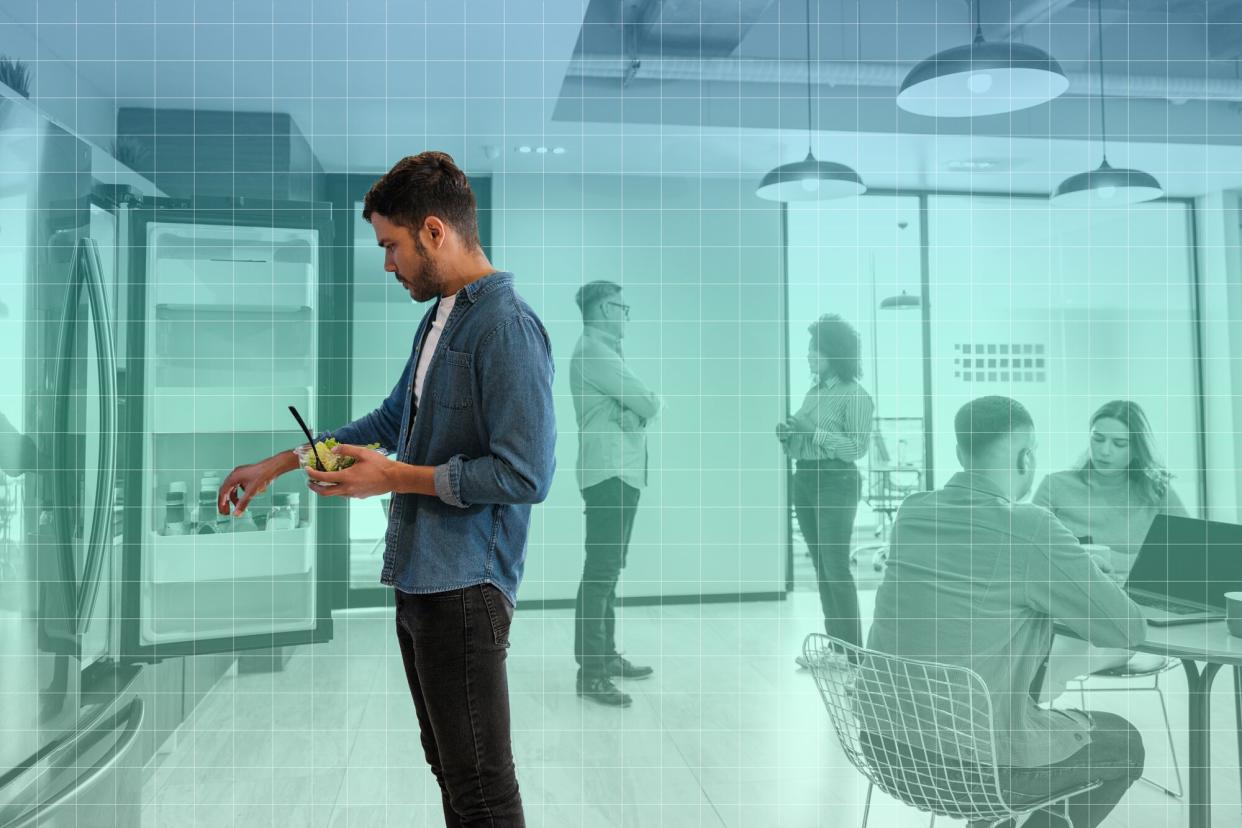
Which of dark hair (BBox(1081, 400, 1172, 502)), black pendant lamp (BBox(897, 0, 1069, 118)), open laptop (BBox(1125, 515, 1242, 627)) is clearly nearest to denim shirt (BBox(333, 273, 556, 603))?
black pendant lamp (BBox(897, 0, 1069, 118))

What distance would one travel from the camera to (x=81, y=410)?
93.8 inches

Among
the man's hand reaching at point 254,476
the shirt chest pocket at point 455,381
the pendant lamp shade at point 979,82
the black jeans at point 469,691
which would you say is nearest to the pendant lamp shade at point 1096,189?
the pendant lamp shade at point 979,82

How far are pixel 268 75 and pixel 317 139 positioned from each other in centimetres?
21

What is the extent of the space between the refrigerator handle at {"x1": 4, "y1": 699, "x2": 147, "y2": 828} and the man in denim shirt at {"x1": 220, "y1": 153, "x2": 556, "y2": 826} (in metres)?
1.27

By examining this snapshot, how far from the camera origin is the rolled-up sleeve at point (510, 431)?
1.39 metres

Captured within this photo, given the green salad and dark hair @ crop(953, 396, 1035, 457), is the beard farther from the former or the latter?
dark hair @ crop(953, 396, 1035, 457)

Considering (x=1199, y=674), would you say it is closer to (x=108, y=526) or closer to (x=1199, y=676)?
(x=1199, y=676)

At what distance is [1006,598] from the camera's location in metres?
2.42

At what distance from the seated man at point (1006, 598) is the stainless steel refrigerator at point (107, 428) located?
1700 mm

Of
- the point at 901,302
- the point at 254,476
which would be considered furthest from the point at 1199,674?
the point at 254,476

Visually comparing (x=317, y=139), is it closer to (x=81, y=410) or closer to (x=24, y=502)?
(x=81, y=410)

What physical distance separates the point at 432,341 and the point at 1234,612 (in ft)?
7.69

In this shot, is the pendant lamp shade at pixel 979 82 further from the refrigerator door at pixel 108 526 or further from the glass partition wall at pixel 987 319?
the refrigerator door at pixel 108 526

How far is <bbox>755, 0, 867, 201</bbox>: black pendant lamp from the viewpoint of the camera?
8.03 feet
